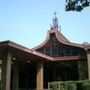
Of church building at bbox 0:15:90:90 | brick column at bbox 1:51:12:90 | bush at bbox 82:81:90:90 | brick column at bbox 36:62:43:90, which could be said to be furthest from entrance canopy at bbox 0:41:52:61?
bush at bbox 82:81:90:90

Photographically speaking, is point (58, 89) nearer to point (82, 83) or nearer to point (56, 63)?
point (82, 83)

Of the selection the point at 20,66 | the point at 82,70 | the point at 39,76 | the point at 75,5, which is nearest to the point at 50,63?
the point at 39,76

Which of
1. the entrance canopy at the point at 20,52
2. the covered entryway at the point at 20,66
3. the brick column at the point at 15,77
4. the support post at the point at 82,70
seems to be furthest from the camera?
the brick column at the point at 15,77

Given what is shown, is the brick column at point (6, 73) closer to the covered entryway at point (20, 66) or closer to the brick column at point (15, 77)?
the covered entryway at point (20, 66)

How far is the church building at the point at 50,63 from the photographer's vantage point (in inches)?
1038

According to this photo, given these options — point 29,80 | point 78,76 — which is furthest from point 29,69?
point 78,76

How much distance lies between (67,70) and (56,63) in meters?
1.61

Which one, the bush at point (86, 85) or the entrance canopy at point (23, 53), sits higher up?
the entrance canopy at point (23, 53)

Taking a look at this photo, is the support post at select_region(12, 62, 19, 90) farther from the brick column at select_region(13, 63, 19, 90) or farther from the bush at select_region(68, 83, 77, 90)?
the bush at select_region(68, 83, 77, 90)

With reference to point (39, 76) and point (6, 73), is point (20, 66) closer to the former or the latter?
point (39, 76)

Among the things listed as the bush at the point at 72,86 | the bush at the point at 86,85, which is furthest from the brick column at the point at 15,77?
the bush at the point at 86,85

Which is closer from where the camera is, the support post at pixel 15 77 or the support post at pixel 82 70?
the support post at pixel 82 70

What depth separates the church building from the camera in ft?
86.5

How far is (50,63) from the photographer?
29.6 m
